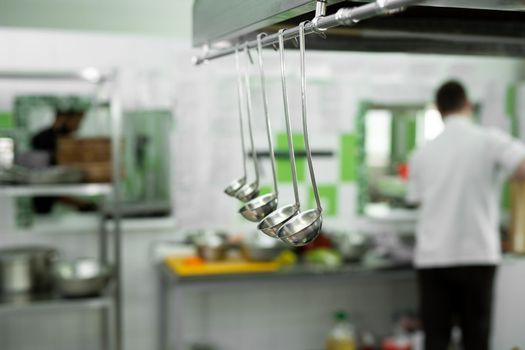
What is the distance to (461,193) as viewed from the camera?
2.68m

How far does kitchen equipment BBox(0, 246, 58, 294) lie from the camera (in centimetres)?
288

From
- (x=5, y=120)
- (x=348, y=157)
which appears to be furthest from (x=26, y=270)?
(x=348, y=157)

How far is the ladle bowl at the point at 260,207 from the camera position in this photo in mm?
1026

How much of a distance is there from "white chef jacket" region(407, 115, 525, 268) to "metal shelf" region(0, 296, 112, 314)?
140 cm

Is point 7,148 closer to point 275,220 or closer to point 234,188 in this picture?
point 234,188

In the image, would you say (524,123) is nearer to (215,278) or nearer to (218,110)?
(218,110)

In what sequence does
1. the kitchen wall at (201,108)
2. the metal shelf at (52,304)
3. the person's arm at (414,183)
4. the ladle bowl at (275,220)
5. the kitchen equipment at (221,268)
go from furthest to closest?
1. the kitchen wall at (201,108)
2. the kitchen equipment at (221,268)
3. the person's arm at (414,183)
4. the metal shelf at (52,304)
5. the ladle bowl at (275,220)

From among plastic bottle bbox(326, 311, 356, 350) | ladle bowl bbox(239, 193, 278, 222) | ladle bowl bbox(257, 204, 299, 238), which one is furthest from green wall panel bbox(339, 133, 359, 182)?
ladle bowl bbox(257, 204, 299, 238)

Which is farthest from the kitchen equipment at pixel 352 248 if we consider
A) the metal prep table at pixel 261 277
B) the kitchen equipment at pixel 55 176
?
the kitchen equipment at pixel 55 176

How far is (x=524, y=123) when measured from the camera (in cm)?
394

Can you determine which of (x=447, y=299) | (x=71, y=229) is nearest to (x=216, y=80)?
(x=71, y=229)

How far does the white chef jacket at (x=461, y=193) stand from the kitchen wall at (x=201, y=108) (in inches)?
39.7

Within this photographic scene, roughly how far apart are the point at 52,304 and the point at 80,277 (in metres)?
0.16

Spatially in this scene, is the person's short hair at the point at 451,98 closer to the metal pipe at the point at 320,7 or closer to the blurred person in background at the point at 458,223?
the blurred person in background at the point at 458,223
